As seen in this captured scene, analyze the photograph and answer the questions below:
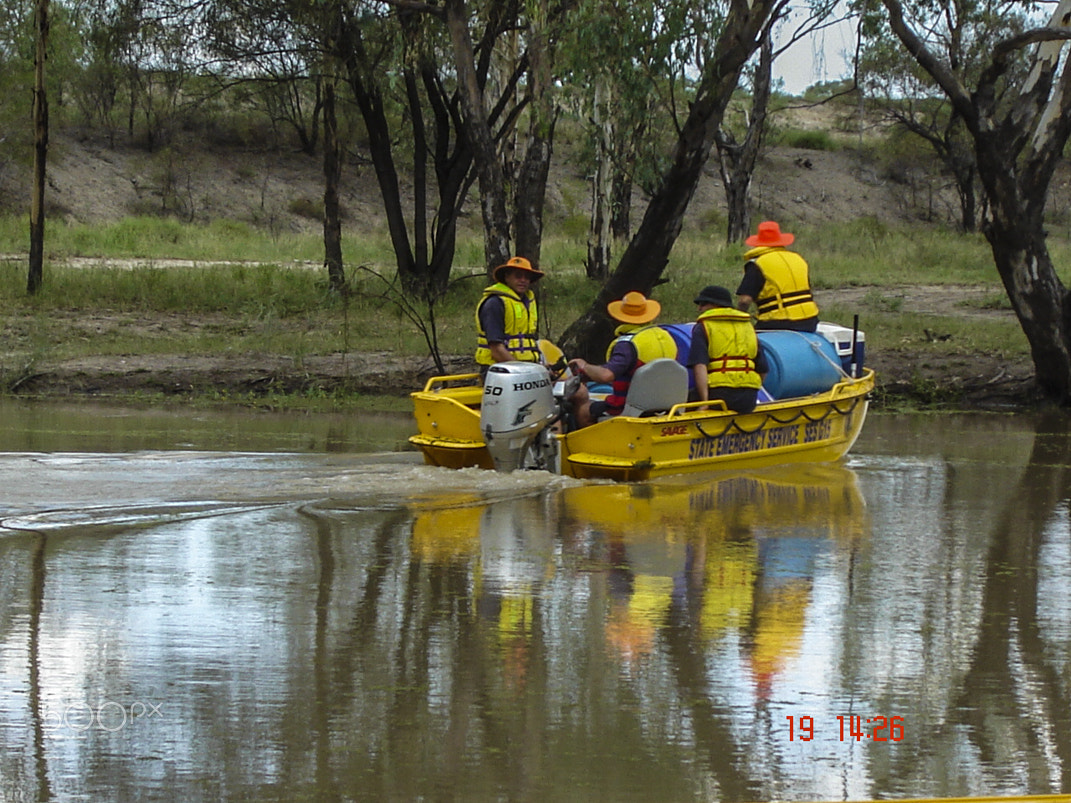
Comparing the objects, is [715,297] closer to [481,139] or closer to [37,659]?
[481,139]

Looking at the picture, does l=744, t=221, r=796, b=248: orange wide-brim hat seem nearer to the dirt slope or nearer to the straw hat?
the straw hat

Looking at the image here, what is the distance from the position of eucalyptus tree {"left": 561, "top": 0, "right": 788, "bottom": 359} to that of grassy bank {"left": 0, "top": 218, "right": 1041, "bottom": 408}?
6.89 ft

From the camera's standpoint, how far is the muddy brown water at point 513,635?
4789 mm

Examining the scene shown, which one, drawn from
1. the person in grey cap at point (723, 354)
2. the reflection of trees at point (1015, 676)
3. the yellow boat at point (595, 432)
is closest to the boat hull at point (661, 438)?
the yellow boat at point (595, 432)

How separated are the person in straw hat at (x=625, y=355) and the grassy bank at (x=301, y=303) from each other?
24.1ft

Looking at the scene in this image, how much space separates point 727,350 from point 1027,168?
274 inches

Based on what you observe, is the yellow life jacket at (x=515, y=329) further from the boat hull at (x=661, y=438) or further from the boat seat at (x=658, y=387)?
the boat seat at (x=658, y=387)

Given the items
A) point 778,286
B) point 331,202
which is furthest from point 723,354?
point 331,202

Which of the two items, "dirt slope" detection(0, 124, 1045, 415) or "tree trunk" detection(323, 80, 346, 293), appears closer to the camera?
"tree trunk" detection(323, 80, 346, 293)

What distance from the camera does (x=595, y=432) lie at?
11.0m

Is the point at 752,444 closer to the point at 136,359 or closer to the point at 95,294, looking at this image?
the point at 136,359

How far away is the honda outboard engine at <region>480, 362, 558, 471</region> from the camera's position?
1066 centimetres

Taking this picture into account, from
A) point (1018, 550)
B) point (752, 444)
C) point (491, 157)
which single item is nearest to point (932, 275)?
point (491, 157)
